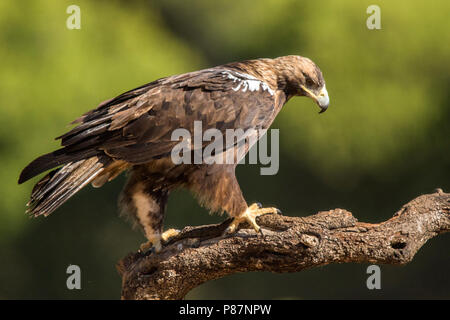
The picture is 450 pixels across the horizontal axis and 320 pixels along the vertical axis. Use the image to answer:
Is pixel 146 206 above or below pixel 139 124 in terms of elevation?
below

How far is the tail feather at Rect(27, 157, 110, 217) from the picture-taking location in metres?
3.18

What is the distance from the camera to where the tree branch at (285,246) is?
311 cm

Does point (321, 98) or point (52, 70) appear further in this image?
point (52, 70)

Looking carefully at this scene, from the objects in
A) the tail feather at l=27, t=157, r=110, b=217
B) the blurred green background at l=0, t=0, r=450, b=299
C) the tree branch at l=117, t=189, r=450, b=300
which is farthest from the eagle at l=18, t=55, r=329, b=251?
the blurred green background at l=0, t=0, r=450, b=299

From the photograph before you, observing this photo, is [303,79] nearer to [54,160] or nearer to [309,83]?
[309,83]

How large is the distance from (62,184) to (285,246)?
116 centimetres

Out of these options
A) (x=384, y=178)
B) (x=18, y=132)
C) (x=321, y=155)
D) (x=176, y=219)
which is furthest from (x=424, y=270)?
(x=18, y=132)

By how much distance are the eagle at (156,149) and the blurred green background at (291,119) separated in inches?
59.0

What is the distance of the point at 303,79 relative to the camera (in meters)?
3.77

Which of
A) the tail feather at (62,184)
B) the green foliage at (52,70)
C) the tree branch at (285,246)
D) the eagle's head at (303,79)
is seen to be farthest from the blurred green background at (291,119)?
the tail feather at (62,184)

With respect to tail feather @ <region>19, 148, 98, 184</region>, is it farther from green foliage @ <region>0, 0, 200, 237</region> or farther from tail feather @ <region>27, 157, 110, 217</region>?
green foliage @ <region>0, 0, 200, 237</region>

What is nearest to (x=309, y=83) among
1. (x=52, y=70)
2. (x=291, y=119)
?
(x=291, y=119)

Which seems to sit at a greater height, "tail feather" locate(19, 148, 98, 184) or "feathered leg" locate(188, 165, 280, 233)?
"tail feather" locate(19, 148, 98, 184)

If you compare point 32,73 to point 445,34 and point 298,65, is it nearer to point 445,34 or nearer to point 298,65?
point 298,65
